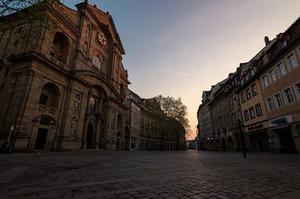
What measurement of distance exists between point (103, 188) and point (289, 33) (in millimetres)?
23013

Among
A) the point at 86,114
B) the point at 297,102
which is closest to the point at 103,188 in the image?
the point at 297,102

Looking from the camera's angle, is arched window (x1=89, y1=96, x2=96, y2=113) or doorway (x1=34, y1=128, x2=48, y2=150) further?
arched window (x1=89, y1=96, x2=96, y2=113)

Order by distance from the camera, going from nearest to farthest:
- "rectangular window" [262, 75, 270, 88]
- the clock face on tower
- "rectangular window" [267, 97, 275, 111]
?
"rectangular window" [267, 97, 275, 111] → "rectangular window" [262, 75, 270, 88] → the clock face on tower

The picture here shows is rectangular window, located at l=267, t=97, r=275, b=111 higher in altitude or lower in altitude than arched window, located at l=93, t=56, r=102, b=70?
lower

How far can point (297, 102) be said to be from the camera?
58.1ft

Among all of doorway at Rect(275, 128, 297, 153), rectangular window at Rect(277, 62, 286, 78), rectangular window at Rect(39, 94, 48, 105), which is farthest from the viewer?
rectangular window at Rect(39, 94, 48, 105)

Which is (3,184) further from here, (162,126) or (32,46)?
(162,126)

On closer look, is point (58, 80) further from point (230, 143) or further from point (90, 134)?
point (230, 143)

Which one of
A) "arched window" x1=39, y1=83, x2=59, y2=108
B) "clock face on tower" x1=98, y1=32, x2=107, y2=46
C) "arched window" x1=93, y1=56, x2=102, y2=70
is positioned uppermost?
"clock face on tower" x1=98, y1=32, x2=107, y2=46

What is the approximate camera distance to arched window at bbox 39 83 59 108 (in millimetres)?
22156

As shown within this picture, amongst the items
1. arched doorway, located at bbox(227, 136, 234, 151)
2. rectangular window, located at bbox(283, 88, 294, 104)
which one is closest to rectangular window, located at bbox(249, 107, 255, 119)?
rectangular window, located at bbox(283, 88, 294, 104)

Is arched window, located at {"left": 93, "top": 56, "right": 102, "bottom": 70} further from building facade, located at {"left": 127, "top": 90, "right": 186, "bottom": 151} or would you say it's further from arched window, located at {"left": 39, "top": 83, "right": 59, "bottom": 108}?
building facade, located at {"left": 127, "top": 90, "right": 186, "bottom": 151}

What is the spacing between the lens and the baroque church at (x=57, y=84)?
60.9ft

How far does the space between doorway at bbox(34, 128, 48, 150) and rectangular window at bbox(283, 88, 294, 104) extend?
27.7m
